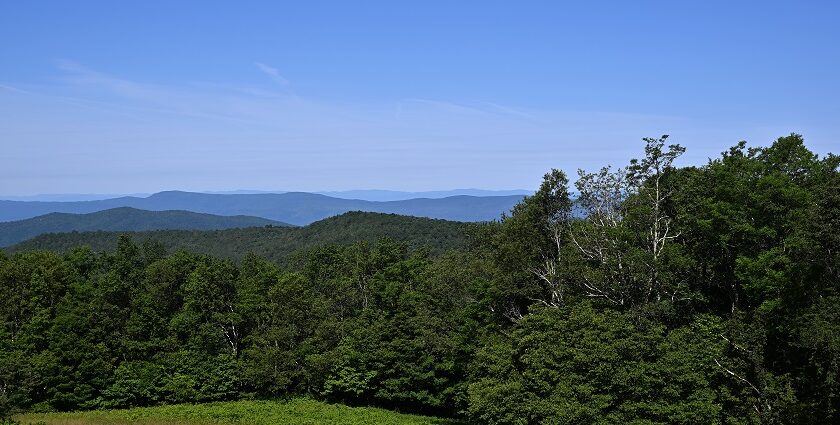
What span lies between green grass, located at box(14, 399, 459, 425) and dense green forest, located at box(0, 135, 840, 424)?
201 centimetres

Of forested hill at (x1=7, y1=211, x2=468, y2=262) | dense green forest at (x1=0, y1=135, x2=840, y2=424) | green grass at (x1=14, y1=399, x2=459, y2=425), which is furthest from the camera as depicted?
forested hill at (x1=7, y1=211, x2=468, y2=262)

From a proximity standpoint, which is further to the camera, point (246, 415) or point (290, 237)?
point (290, 237)

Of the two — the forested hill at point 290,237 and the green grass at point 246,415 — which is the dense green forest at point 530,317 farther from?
the forested hill at point 290,237

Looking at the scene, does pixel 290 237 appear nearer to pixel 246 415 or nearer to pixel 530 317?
pixel 246 415

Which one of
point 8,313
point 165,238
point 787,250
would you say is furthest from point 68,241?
point 787,250

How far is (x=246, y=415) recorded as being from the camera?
45.8 meters

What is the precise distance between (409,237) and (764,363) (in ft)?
377

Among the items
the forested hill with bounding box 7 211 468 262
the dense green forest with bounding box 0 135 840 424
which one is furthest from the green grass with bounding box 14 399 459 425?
the forested hill with bounding box 7 211 468 262

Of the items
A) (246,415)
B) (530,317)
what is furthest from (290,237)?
(530,317)

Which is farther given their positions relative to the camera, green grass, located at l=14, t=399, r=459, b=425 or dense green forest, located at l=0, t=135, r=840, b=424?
green grass, located at l=14, t=399, r=459, b=425

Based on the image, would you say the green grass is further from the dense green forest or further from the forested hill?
the forested hill

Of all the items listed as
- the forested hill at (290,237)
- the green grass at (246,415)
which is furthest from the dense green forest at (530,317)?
the forested hill at (290,237)

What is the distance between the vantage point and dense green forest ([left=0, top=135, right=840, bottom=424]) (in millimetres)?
27438

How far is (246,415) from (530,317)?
23.8m
